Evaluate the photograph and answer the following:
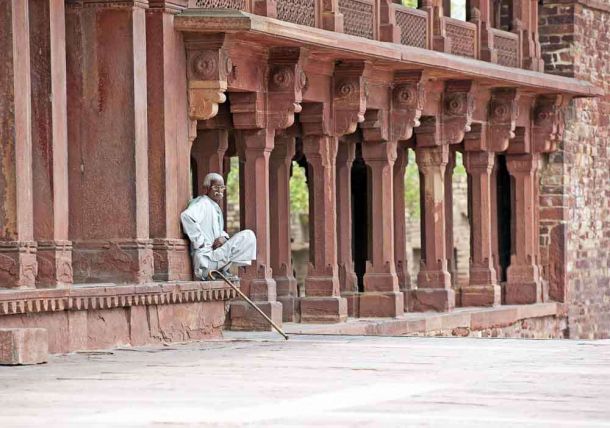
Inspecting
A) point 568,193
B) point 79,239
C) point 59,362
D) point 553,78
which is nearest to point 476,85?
point 553,78

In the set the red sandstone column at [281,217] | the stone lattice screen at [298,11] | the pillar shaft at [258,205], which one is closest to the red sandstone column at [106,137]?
the pillar shaft at [258,205]

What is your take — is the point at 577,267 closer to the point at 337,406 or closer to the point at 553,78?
the point at 553,78

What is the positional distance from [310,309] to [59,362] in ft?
23.2

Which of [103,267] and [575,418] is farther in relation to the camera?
[103,267]

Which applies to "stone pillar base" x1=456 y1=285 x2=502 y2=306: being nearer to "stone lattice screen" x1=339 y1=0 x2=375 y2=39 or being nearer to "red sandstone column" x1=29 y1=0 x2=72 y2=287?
"stone lattice screen" x1=339 y1=0 x2=375 y2=39

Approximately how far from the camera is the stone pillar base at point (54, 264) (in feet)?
47.8

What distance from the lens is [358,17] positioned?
21000 mm

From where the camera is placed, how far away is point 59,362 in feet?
43.9

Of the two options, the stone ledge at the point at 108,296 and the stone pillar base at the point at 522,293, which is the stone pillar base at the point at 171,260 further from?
the stone pillar base at the point at 522,293

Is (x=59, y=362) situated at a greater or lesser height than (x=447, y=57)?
lesser

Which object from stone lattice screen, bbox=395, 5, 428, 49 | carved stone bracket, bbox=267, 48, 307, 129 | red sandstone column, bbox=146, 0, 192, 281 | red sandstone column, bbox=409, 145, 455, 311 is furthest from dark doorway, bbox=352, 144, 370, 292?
red sandstone column, bbox=146, 0, 192, 281

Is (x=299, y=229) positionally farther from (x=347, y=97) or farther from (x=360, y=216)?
(x=347, y=97)

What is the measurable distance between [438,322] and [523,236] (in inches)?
160

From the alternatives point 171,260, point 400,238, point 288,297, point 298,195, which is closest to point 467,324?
point 400,238
